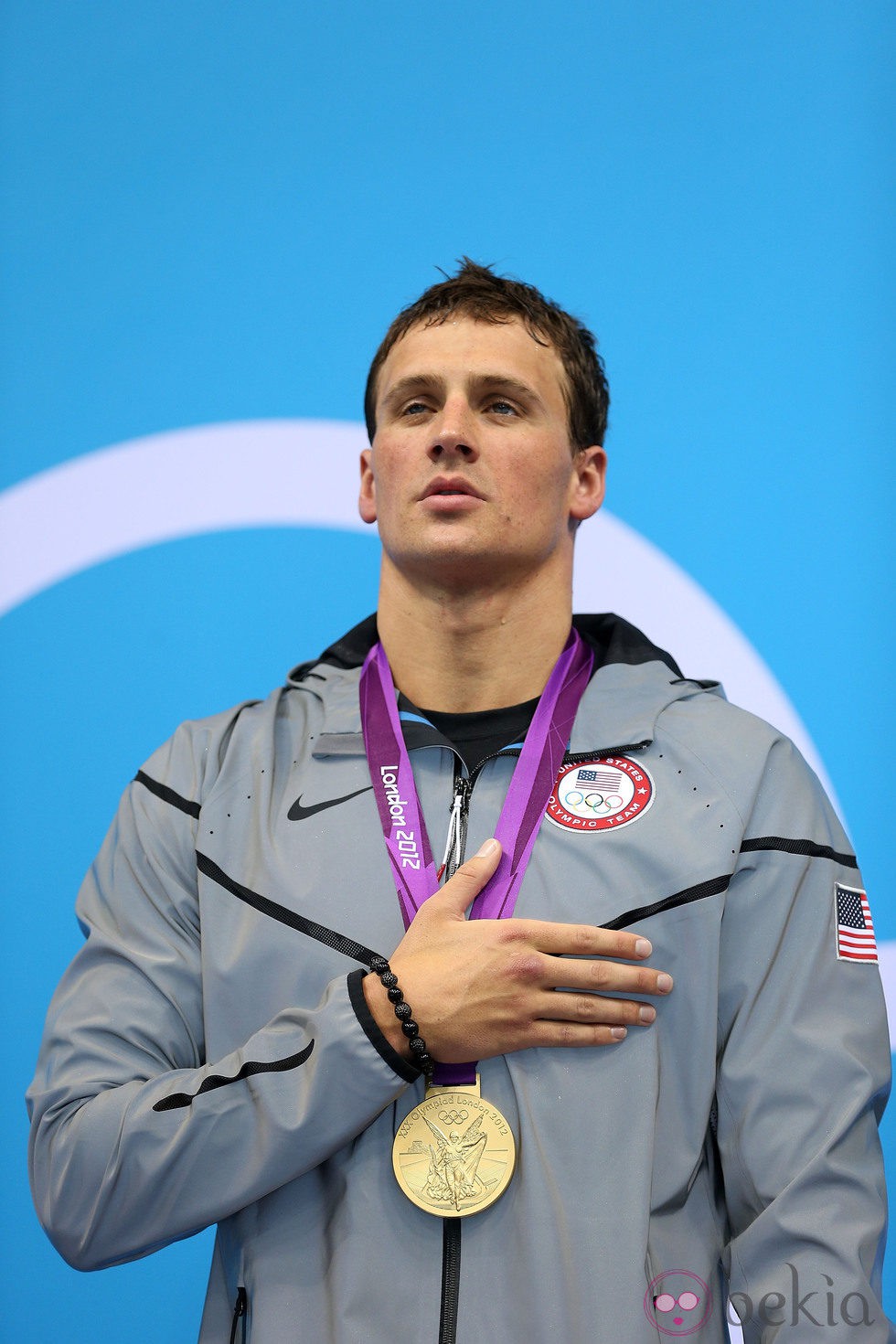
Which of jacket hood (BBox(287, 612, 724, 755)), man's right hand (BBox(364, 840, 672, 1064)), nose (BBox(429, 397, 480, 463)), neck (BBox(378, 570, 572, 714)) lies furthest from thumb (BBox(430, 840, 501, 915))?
nose (BBox(429, 397, 480, 463))

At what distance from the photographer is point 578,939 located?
1451mm

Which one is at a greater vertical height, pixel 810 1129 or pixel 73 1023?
pixel 73 1023

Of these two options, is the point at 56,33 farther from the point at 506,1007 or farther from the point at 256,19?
the point at 506,1007

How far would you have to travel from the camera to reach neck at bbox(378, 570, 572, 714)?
1816 millimetres

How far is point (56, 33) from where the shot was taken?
254 cm

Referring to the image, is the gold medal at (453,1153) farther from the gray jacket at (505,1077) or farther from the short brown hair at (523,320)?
the short brown hair at (523,320)

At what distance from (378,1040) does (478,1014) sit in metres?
0.12

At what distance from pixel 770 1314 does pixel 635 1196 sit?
0.61 ft

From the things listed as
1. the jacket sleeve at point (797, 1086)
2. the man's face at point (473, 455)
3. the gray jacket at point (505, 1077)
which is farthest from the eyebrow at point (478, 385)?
the jacket sleeve at point (797, 1086)

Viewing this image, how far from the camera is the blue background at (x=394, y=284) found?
2389 millimetres

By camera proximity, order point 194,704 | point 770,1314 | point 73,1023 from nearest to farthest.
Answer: point 770,1314
point 73,1023
point 194,704

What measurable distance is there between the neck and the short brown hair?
0.30 m

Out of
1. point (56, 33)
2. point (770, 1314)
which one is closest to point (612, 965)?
point (770, 1314)

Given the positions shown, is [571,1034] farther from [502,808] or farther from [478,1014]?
[502,808]
